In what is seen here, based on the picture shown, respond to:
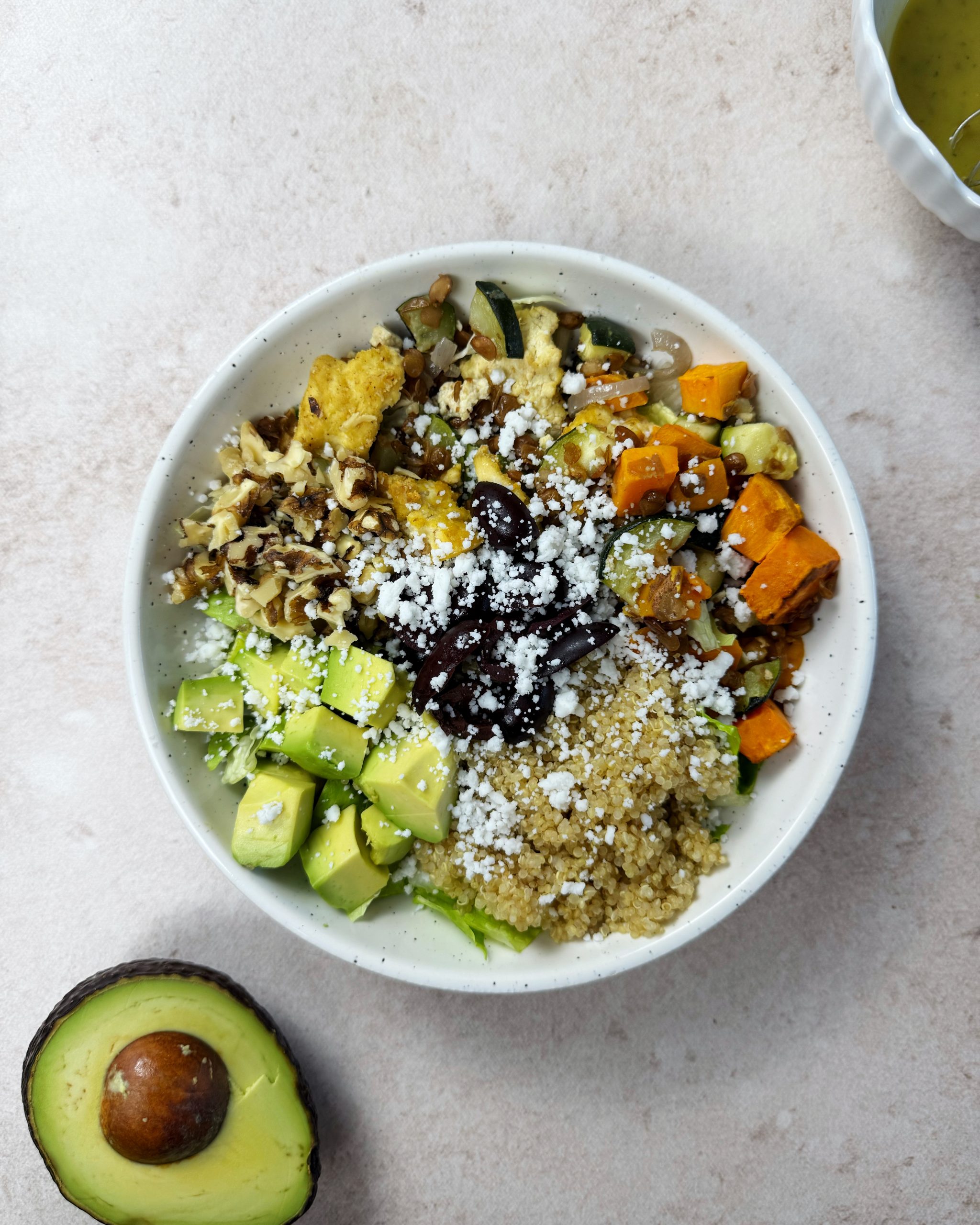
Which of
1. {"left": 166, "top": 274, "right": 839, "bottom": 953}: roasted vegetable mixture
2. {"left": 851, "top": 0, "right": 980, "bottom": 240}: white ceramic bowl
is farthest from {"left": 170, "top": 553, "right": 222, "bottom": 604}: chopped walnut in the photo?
{"left": 851, "top": 0, "right": 980, "bottom": 240}: white ceramic bowl

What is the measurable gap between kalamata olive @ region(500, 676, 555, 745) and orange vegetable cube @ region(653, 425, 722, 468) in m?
0.48

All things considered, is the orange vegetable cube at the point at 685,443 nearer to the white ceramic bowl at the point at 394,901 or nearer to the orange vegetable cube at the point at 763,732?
the white ceramic bowl at the point at 394,901

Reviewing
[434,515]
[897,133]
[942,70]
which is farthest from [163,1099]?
[942,70]

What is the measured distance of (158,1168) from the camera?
66.2 inches

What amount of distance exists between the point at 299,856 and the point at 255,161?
5.23 ft

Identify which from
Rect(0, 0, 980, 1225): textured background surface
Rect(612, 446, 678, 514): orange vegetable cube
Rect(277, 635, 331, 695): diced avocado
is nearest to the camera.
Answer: Rect(612, 446, 678, 514): orange vegetable cube

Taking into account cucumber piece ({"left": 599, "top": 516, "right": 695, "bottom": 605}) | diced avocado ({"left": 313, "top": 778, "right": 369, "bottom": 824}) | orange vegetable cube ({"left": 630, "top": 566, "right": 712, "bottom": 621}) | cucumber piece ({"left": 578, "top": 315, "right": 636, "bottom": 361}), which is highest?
cucumber piece ({"left": 578, "top": 315, "right": 636, "bottom": 361})

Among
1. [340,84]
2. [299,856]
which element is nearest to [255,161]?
[340,84]

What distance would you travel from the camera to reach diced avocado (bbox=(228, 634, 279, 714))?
163cm

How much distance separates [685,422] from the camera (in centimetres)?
161

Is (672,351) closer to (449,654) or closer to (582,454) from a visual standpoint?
(582,454)

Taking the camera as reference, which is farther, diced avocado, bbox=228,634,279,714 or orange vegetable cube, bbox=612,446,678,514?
diced avocado, bbox=228,634,279,714

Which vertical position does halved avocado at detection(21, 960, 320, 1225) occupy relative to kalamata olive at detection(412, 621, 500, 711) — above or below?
below

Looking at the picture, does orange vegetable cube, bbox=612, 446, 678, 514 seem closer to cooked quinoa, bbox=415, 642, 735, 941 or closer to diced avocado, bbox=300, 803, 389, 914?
cooked quinoa, bbox=415, 642, 735, 941
